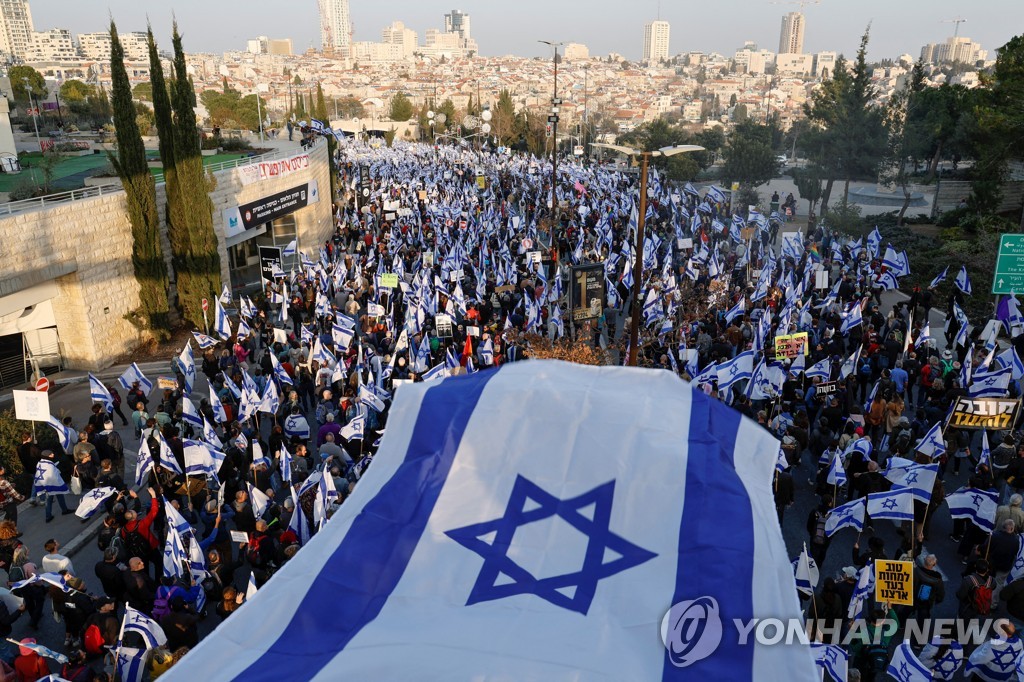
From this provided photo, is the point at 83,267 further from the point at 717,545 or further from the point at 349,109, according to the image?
the point at 349,109

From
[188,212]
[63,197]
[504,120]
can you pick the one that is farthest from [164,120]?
[504,120]

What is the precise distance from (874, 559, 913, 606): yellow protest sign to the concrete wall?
18048 mm

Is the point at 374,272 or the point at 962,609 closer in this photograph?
the point at 962,609

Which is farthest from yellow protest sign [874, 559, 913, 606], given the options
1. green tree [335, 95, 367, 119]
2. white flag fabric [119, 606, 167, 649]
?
green tree [335, 95, 367, 119]

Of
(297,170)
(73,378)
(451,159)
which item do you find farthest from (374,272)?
(451,159)

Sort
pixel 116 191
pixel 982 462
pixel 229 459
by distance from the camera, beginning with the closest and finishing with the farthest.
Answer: pixel 982 462 < pixel 229 459 < pixel 116 191

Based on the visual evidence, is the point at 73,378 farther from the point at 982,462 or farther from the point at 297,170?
the point at 982,462

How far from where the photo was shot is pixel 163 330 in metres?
21.8

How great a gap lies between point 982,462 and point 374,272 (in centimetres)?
1614

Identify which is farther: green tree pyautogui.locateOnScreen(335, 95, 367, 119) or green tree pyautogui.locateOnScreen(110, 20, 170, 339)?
green tree pyautogui.locateOnScreen(335, 95, 367, 119)

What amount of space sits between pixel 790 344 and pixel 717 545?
9502mm

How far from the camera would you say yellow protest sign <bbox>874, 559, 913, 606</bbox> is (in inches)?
295

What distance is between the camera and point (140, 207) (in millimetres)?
20594

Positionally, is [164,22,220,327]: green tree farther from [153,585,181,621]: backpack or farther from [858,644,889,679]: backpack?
[858,644,889,679]: backpack
